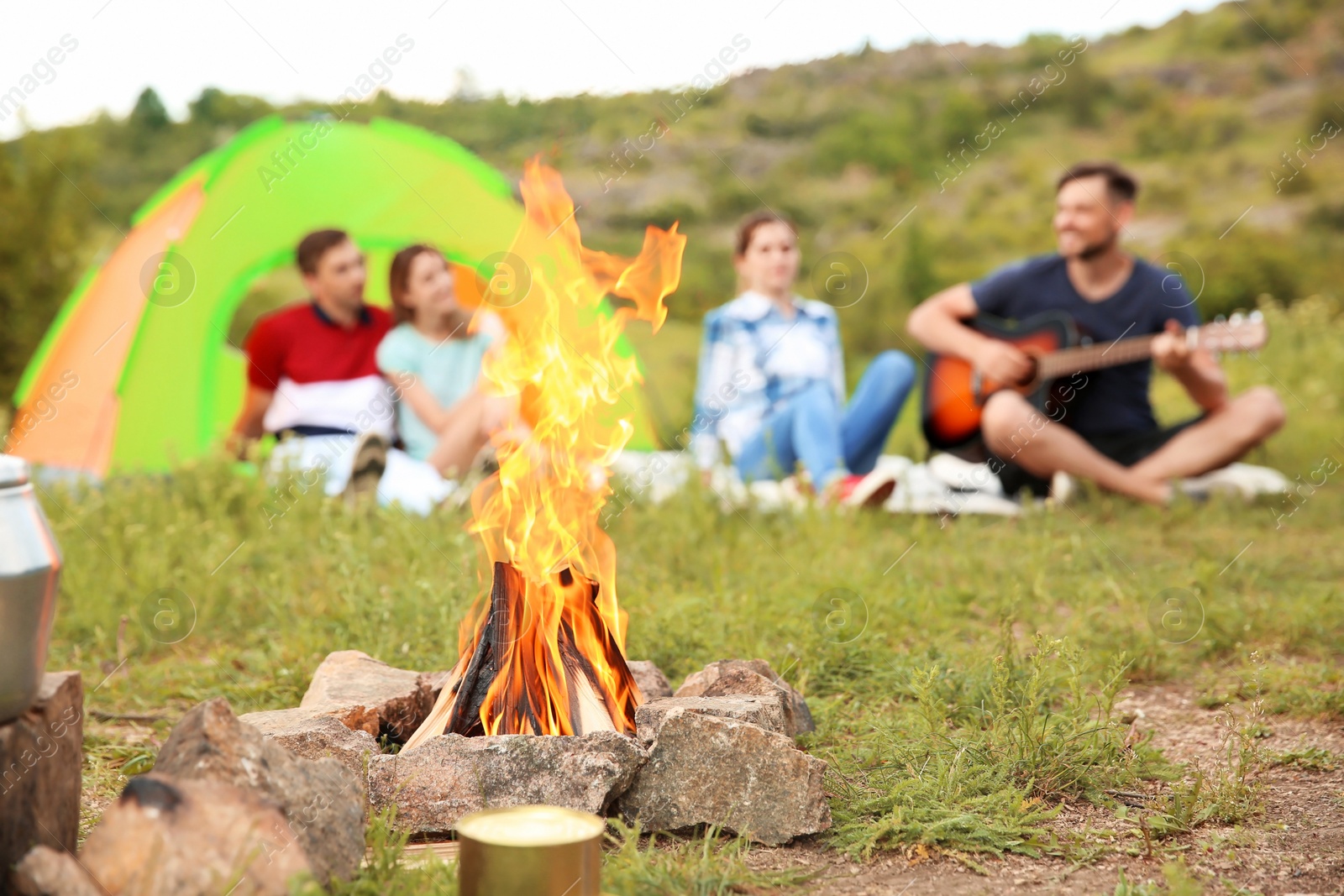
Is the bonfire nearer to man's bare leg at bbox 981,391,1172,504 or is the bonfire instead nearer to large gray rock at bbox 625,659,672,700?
large gray rock at bbox 625,659,672,700

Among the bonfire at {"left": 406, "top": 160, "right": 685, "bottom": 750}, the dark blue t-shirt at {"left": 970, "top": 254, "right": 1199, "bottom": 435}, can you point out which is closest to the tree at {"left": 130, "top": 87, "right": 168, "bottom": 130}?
the dark blue t-shirt at {"left": 970, "top": 254, "right": 1199, "bottom": 435}

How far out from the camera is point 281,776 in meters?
2.04

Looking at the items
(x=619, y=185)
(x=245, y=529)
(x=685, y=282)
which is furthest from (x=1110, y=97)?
(x=245, y=529)

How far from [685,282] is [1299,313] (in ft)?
41.9

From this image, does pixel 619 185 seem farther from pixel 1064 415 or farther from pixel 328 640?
pixel 328 640

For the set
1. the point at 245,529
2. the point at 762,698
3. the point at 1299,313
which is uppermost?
the point at 1299,313

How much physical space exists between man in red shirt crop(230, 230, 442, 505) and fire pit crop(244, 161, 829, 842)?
3.21 m

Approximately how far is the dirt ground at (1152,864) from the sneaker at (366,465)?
12.1 feet

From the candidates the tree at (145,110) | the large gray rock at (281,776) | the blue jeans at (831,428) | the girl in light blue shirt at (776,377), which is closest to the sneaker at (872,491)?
the blue jeans at (831,428)

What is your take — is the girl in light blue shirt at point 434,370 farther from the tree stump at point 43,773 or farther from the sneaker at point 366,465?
the tree stump at point 43,773

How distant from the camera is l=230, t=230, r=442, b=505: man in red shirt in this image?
6.22 metres

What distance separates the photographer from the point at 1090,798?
8.46 ft

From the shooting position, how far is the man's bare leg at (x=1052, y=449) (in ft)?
19.6

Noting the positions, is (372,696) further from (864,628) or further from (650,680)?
(864,628)
